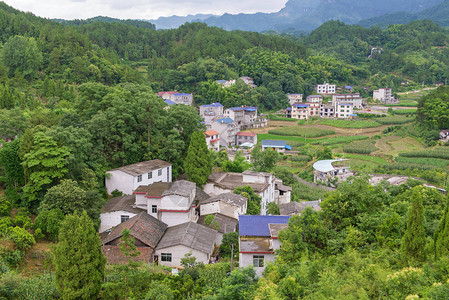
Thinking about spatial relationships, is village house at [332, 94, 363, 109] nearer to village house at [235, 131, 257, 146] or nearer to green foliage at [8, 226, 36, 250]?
village house at [235, 131, 257, 146]

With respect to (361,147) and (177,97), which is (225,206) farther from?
(177,97)

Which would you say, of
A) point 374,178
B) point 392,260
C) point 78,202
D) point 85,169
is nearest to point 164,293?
point 392,260

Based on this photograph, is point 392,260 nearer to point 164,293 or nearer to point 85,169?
point 164,293

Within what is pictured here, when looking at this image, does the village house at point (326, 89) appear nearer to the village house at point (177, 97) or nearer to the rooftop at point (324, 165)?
the village house at point (177, 97)

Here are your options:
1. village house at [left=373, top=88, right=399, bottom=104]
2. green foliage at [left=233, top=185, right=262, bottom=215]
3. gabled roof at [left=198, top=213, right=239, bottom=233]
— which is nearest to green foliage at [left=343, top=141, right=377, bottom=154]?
green foliage at [left=233, top=185, right=262, bottom=215]

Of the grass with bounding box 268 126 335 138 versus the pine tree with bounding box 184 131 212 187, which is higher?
the pine tree with bounding box 184 131 212 187

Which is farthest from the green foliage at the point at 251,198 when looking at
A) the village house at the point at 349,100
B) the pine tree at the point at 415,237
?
the village house at the point at 349,100

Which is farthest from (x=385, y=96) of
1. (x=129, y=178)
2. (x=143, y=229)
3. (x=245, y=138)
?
(x=143, y=229)
